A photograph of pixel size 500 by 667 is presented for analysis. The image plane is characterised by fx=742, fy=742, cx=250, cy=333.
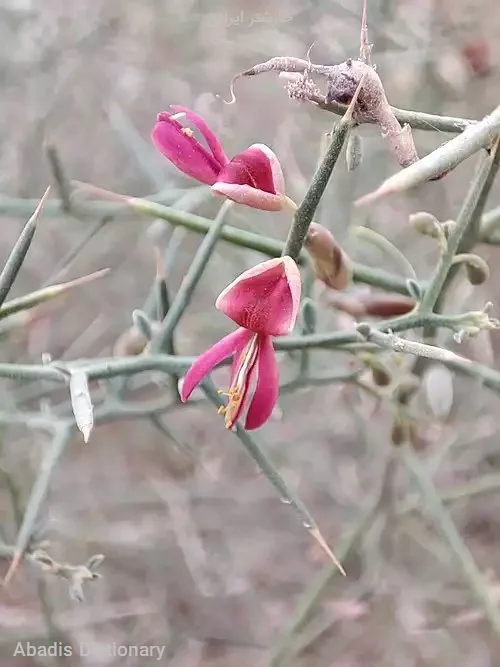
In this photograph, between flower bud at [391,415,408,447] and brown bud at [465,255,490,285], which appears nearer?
brown bud at [465,255,490,285]

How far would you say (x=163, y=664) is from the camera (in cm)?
129

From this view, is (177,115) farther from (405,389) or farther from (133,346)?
(405,389)

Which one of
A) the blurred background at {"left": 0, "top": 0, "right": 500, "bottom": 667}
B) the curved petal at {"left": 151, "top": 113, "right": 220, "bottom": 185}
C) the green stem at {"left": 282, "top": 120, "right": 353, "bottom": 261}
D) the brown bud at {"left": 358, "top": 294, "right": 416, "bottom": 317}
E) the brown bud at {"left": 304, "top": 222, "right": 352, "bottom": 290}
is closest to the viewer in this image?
the green stem at {"left": 282, "top": 120, "right": 353, "bottom": 261}

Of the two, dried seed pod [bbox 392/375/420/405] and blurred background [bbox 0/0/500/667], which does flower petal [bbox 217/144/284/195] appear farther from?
blurred background [bbox 0/0/500/667]

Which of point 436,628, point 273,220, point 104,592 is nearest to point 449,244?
point 273,220

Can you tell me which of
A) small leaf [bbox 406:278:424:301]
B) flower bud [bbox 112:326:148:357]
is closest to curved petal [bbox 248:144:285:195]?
small leaf [bbox 406:278:424:301]

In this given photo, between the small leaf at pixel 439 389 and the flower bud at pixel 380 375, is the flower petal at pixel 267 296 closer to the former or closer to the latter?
the flower bud at pixel 380 375

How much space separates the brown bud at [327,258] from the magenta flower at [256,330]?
13 centimetres

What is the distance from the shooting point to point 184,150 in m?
0.43

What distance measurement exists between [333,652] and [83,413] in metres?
0.97

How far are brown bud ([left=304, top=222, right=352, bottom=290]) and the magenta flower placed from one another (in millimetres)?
→ 126

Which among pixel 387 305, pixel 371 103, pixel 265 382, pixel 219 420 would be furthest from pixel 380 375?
pixel 219 420

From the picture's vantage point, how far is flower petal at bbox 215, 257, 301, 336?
39 cm

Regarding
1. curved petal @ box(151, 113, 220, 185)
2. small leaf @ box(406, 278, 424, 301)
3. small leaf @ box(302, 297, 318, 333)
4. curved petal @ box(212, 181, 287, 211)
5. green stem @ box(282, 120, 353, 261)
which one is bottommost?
green stem @ box(282, 120, 353, 261)
